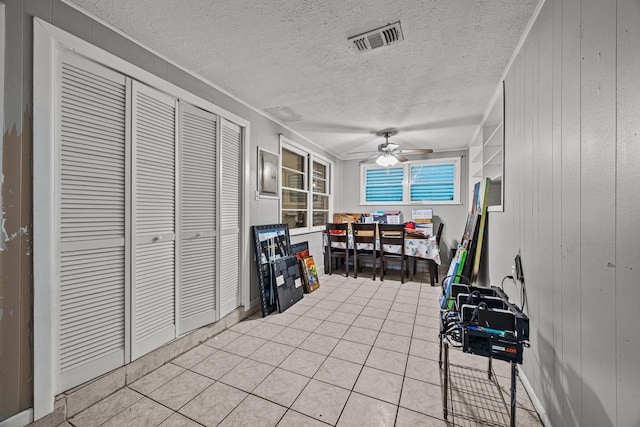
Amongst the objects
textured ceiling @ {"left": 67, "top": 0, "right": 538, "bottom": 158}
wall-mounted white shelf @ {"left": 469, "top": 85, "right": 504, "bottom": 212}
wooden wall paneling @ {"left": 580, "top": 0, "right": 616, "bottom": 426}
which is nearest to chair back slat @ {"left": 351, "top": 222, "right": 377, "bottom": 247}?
wall-mounted white shelf @ {"left": 469, "top": 85, "right": 504, "bottom": 212}

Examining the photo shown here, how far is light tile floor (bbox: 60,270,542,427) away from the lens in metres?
1.47

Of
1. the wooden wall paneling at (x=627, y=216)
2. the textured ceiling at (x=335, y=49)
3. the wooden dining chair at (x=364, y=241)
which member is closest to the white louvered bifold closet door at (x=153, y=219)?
the textured ceiling at (x=335, y=49)

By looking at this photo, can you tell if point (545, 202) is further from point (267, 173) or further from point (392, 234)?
point (392, 234)

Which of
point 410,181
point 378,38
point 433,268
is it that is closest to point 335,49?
point 378,38

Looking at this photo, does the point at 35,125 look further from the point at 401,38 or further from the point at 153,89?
the point at 401,38

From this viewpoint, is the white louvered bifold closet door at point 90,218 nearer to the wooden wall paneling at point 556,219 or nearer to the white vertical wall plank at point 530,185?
the wooden wall paneling at point 556,219

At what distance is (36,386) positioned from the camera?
133 centimetres

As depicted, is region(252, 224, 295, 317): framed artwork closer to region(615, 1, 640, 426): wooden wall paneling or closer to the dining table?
the dining table

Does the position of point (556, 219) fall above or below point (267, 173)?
below

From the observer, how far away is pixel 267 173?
3229mm

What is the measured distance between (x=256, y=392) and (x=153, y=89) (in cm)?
241

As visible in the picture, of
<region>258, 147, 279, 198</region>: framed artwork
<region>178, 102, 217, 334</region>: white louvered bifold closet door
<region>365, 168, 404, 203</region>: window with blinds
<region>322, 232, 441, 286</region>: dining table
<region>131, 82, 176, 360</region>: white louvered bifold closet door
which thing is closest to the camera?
<region>131, 82, 176, 360</region>: white louvered bifold closet door

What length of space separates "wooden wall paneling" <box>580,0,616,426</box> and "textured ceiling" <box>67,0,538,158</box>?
0.77m

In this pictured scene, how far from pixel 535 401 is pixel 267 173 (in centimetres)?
316
